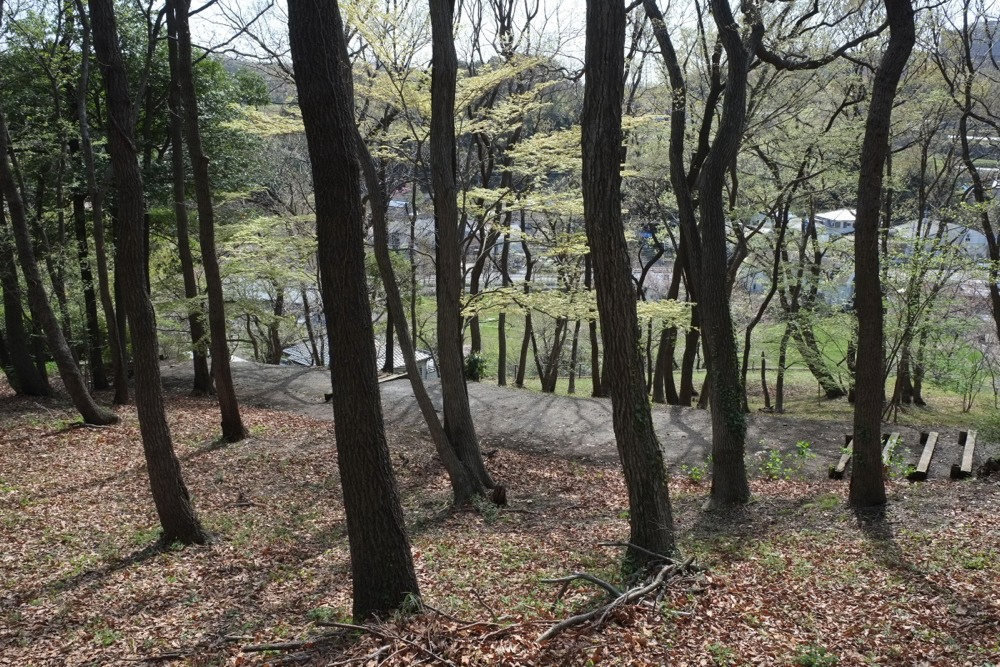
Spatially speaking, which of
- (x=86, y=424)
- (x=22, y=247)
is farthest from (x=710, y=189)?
(x=86, y=424)

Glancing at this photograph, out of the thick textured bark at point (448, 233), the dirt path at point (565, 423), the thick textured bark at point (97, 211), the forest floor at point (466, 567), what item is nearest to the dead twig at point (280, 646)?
the forest floor at point (466, 567)

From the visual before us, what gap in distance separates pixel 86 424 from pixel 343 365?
9700 mm

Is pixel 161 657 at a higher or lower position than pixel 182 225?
lower

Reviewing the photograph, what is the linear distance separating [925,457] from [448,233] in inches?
308

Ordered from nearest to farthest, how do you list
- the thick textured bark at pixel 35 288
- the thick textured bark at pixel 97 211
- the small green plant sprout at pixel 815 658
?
the small green plant sprout at pixel 815 658 → the thick textured bark at pixel 35 288 → the thick textured bark at pixel 97 211

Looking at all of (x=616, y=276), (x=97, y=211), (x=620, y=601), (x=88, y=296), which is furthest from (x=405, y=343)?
(x=88, y=296)

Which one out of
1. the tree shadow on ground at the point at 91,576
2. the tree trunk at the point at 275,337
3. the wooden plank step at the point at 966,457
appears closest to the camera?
the tree shadow on ground at the point at 91,576

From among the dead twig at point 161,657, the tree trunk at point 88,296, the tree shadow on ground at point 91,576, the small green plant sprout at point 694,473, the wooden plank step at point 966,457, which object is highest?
the tree trunk at point 88,296

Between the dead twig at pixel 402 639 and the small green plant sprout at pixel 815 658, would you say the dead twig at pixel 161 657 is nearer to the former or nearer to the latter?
the dead twig at pixel 402 639

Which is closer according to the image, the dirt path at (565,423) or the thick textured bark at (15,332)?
the thick textured bark at (15,332)

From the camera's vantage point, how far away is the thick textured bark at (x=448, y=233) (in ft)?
28.2

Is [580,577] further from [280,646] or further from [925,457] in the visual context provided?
[925,457]

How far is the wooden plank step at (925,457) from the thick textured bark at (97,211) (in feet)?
44.6

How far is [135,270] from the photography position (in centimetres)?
705
